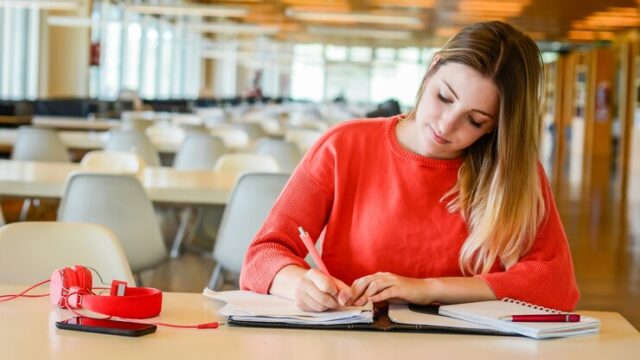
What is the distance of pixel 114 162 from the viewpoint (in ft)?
17.0

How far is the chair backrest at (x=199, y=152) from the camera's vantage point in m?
6.76

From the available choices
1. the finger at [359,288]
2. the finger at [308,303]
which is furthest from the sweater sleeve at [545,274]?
the finger at [308,303]

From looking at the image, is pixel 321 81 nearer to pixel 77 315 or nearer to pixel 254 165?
pixel 254 165

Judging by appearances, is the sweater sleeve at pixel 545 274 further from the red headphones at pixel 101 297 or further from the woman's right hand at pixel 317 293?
the red headphones at pixel 101 297

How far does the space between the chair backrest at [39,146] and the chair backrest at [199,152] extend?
0.90 m

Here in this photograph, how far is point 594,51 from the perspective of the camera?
2267 centimetres

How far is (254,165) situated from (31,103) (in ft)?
22.9

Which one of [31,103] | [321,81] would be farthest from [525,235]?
[321,81]

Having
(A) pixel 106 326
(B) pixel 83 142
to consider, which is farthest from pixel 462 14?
(A) pixel 106 326

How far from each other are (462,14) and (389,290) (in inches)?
759

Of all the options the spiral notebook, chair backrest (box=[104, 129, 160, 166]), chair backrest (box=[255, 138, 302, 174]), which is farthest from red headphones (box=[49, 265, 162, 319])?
chair backrest (box=[104, 129, 160, 166])

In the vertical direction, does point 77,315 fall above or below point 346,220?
below

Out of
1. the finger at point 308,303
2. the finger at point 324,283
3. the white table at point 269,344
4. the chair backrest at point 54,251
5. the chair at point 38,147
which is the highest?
the finger at point 324,283

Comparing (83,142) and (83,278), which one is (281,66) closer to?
(83,142)
